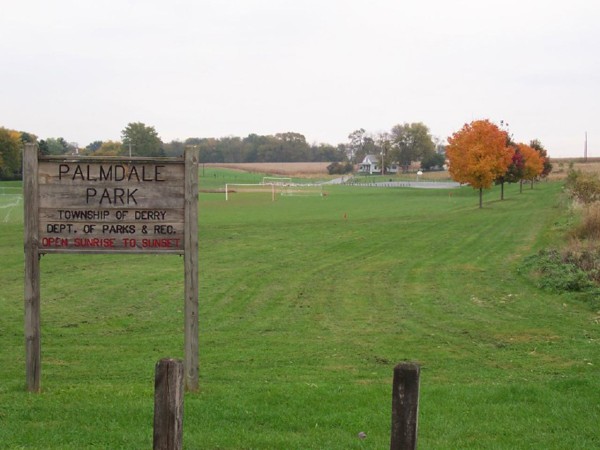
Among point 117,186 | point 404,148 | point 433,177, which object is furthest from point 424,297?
point 404,148

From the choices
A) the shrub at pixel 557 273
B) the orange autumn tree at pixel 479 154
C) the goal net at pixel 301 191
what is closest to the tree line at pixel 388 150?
the orange autumn tree at pixel 479 154

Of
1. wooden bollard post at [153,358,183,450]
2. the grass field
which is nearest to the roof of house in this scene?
the grass field

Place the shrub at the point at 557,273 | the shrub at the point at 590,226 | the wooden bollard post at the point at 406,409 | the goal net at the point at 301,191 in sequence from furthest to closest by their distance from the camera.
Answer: the goal net at the point at 301,191 < the shrub at the point at 590,226 < the shrub at the point at 557,273 < the wooden bollard post at the point at 406,409

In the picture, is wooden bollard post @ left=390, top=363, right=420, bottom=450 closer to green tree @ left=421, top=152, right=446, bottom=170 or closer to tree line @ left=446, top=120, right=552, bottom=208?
tree line @ left=446, top=120, right=552, bottom=208

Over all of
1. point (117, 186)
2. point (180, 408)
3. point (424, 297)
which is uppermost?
point (117, 186)

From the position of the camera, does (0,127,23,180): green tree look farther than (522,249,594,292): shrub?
Yes

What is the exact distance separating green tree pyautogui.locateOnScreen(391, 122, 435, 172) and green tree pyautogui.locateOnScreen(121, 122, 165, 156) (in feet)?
A: 248

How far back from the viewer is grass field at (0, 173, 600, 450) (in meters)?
6.77

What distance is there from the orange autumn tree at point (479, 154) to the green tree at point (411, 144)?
10614 centimetres

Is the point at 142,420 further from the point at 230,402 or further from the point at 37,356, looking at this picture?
the point at 37,356

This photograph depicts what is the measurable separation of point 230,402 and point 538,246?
72.1ft

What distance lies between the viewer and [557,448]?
6.24m

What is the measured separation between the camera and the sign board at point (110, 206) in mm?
8336

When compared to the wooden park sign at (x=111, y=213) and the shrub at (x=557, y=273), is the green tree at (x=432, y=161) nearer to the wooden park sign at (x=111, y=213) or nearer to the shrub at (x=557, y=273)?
the shrub at (x=557, y=273)
